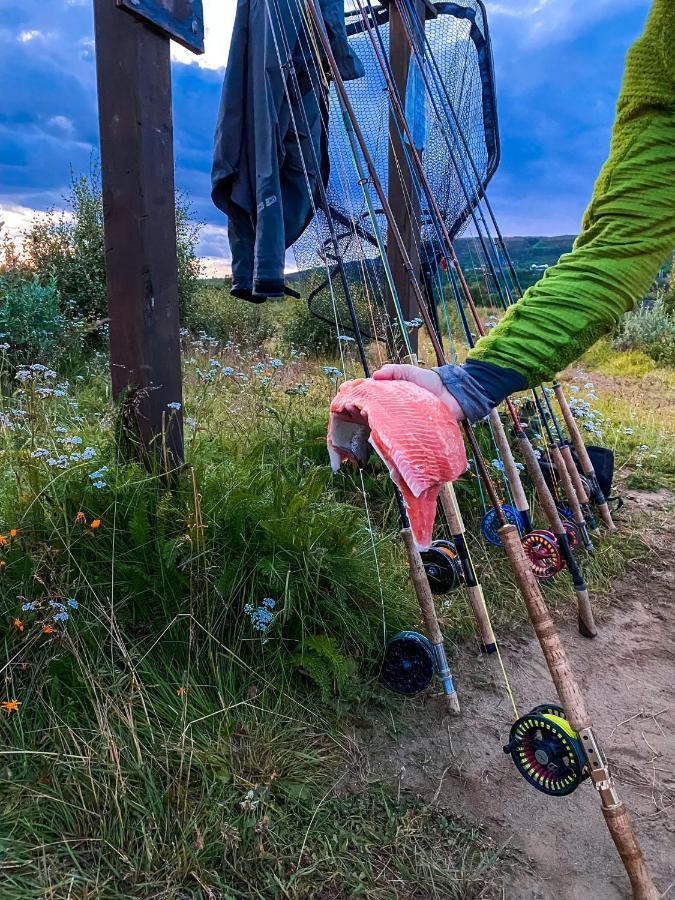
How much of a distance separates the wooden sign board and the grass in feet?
4.32

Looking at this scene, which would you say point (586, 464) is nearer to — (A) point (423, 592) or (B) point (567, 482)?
(B) point (567, 482)

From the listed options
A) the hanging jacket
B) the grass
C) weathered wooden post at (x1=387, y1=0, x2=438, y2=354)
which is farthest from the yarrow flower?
weathered wooden post at (x1=387, y1=0, x2=438, y2=354)

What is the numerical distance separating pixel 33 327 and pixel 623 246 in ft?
18.5

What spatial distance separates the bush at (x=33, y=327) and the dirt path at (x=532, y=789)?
14.7 feet

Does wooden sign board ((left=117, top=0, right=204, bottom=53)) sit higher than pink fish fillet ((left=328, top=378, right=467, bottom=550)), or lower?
higher

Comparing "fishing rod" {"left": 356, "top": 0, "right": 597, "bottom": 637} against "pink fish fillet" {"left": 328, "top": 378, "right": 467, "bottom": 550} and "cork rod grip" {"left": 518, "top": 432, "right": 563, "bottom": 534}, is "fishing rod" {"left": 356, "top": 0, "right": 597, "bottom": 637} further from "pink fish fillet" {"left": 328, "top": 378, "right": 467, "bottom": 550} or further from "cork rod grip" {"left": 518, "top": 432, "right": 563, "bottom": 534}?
"pink fish fillet" {"left": 328, "top": 378, "right": 467, "bottom": 550}

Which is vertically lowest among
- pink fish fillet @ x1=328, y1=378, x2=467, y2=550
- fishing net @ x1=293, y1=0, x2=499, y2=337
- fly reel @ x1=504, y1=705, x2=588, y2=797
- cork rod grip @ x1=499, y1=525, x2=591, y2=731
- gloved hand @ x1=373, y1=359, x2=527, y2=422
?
fly reel @ x1=504, y1=705, x2=588, y2=797

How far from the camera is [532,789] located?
76.3 inches

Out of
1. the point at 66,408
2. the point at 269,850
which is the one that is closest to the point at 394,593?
the point at 269,850

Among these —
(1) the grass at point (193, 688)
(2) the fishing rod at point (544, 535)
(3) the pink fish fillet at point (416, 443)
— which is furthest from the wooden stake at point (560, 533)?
(3) the pink fish fillet at point (416, 443)

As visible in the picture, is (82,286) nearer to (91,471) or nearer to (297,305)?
(297,305)

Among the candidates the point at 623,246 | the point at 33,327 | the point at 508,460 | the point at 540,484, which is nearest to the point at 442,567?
the point at 508,460

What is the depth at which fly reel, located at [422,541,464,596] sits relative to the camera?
2.29m

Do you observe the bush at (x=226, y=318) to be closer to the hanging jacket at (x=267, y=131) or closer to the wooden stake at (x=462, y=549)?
the hanging jacket at (x=267, y=131)
